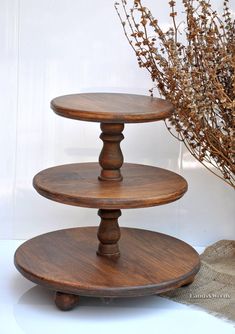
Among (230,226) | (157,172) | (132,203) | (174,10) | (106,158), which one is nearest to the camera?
(132,203)

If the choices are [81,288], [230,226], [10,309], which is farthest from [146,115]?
[230,226]

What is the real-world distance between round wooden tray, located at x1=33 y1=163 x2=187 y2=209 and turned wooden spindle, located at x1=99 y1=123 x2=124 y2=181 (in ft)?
0.06

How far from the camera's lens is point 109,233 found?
4.92 feet

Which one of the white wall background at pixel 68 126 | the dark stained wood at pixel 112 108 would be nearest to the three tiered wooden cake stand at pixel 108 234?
the dark stained wood at pixel 112 108

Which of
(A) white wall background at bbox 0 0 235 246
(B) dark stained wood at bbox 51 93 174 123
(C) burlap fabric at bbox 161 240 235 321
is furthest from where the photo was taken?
(A) white wall background at bbox 0 0 235 246

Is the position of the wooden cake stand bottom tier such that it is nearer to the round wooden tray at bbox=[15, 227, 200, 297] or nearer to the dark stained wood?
the round wooden tray at bbox=[15, 227, 200, 297]

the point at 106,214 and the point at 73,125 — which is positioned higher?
the point at 73,125

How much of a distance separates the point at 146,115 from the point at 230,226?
2.14 ft

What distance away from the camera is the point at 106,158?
57.5 inches

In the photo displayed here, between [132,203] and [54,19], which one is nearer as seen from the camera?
[132,203]

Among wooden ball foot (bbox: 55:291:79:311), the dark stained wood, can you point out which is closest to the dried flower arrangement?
the dark stained wood

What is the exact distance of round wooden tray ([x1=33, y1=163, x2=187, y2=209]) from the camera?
4.43 ft

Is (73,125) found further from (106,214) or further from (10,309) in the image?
(10,309)

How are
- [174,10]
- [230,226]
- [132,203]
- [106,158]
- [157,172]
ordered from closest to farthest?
1. [132,203]
2. [106,158]
3. [157,172]
4. [174,10]
5. [230,226]
